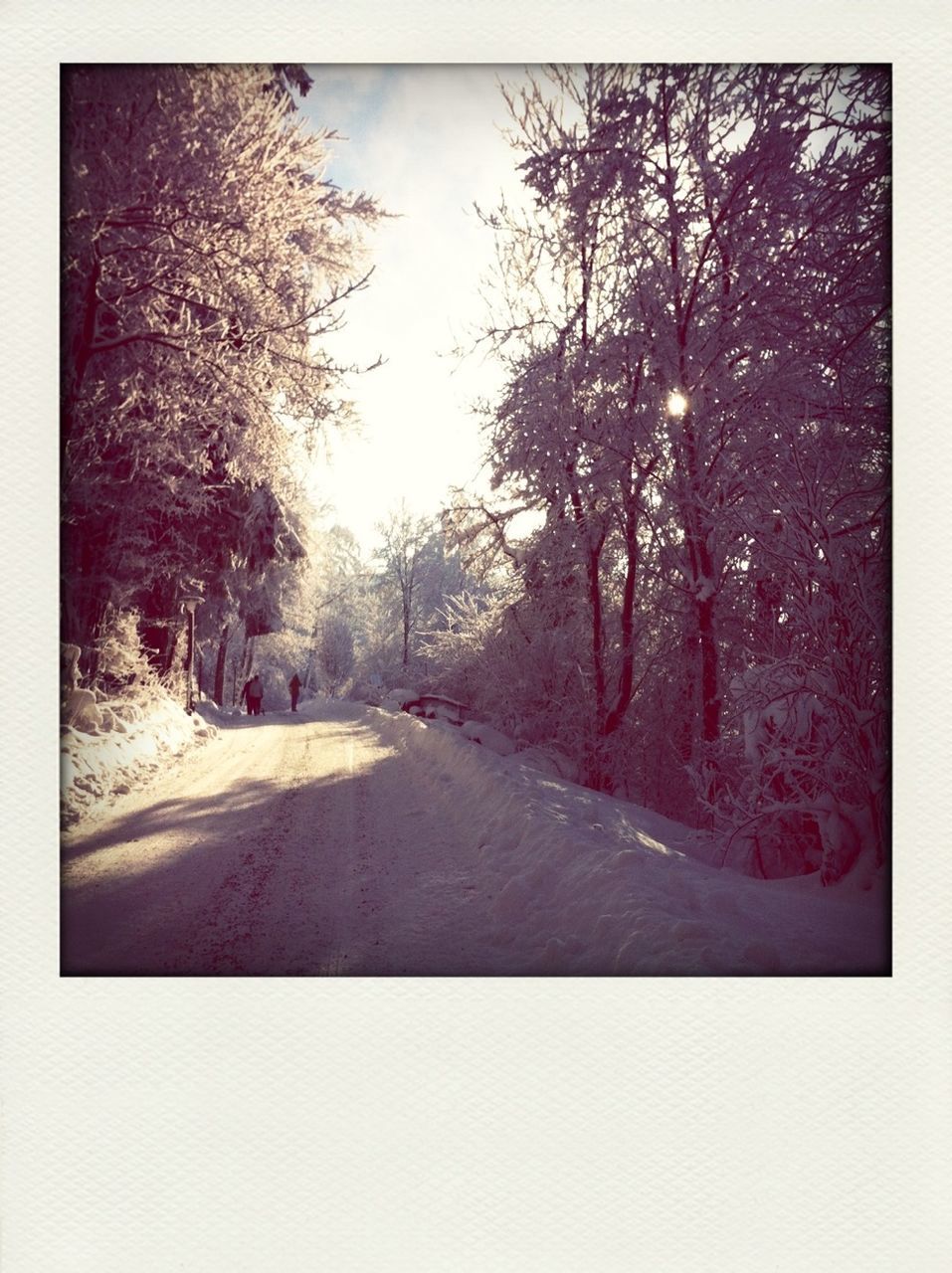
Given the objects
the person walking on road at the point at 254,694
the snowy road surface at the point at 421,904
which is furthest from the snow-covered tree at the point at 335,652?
the snowy road surface at the point at 421,904

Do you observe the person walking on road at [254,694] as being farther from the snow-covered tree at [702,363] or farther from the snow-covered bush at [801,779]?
the snow-covered bush at [801,779]

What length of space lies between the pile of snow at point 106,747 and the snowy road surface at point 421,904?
4.1 inches

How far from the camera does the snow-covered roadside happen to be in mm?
2258

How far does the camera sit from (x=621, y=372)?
369 cm

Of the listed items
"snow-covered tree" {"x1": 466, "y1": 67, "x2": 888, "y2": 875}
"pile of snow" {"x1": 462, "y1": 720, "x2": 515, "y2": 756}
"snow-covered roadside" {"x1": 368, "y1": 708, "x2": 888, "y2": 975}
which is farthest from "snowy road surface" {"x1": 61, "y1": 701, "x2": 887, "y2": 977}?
"pile of snow" {"x1": 462, "y1": 720, "x2": 515, "y2": 756}

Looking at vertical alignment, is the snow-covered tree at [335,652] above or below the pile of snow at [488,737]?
above
